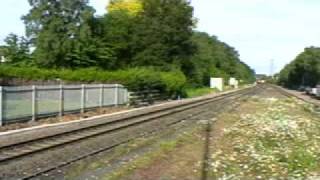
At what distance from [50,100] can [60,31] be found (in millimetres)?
59353

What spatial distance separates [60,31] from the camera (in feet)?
299

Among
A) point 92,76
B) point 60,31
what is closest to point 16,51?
point 60,31

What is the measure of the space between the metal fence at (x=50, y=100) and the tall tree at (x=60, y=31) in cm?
4068

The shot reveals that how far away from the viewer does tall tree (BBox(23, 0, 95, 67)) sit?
8650 centimetres

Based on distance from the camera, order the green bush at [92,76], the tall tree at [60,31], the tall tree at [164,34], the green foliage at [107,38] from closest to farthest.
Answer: the green bush at [92,76] → the tall tree at [60,31] → the green foliage at [107,38] → the tall tree at [164,34]

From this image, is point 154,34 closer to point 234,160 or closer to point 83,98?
point 83,98

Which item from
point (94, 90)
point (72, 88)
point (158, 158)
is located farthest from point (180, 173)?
point (94, 90)

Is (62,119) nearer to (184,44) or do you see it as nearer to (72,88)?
(72,88)

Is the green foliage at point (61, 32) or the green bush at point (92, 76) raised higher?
the green foliage at point (61, 32)

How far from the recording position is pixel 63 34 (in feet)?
296

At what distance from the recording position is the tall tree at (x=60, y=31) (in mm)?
86500

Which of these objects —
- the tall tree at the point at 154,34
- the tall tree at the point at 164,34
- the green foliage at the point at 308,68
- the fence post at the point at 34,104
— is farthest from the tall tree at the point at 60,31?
the green foliage at the point at 308,68

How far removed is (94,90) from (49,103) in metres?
8.30

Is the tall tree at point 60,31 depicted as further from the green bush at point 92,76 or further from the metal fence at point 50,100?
the metal fence at point 50,100
